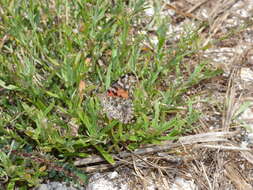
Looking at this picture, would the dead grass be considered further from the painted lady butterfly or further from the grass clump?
the painted lady butterfly

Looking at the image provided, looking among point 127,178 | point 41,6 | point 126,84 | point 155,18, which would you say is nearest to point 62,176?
point 127,178

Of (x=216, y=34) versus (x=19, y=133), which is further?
(x=216, y=34)

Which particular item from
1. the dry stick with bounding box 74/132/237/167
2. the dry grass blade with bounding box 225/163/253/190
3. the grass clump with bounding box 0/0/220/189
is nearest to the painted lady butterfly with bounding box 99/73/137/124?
the grass clump with bounding box 0/0/220/189

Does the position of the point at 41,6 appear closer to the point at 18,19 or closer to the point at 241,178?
the point at 18,19

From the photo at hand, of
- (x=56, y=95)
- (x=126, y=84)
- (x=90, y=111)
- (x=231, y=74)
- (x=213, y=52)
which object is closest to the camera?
(x=90, y=111)

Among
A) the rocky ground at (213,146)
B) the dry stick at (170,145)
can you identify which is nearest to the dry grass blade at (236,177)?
the rocky ground at (213,146)

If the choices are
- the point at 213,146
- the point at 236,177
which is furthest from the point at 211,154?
the point at 236,177

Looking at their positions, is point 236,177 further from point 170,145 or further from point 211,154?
point 170,145
